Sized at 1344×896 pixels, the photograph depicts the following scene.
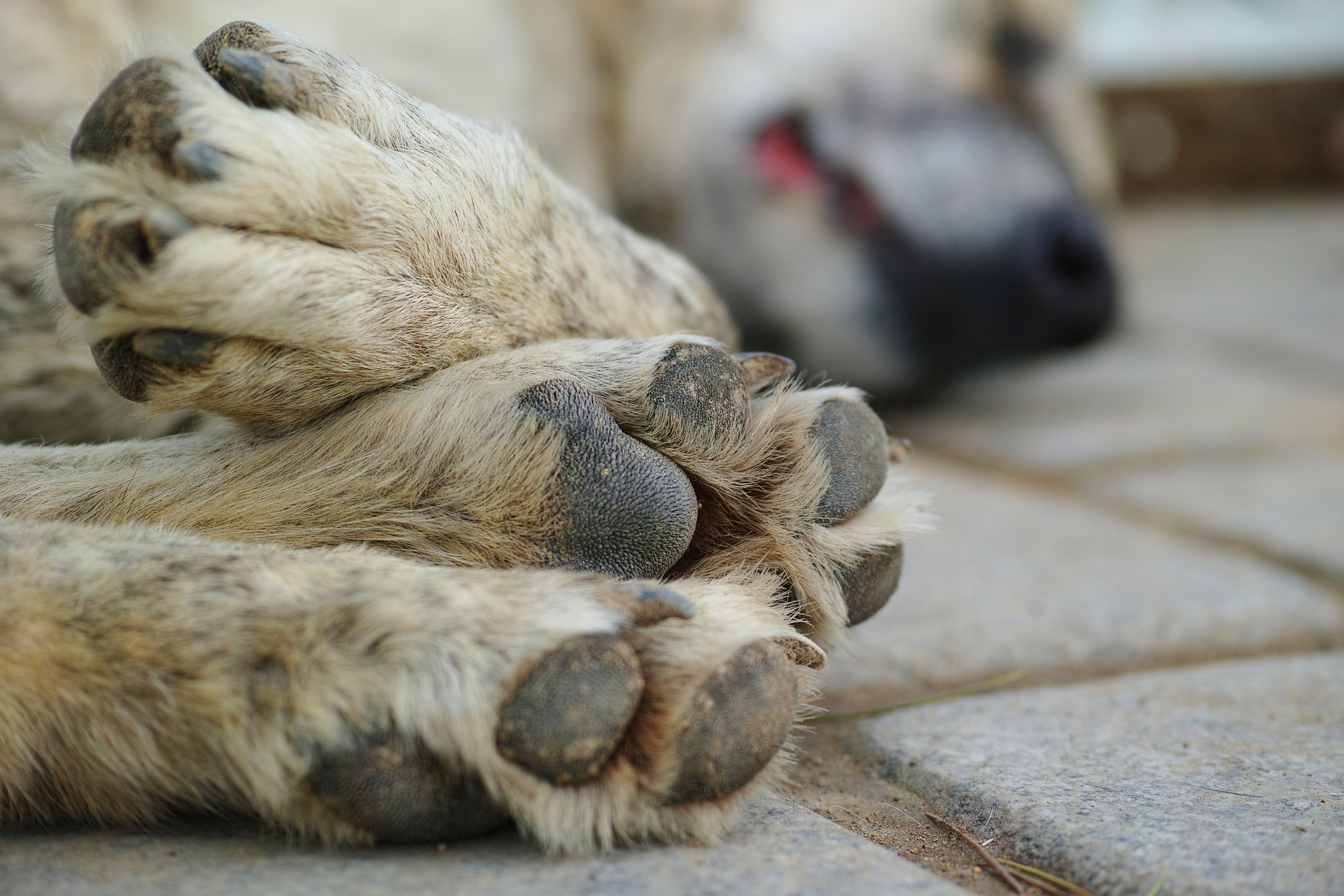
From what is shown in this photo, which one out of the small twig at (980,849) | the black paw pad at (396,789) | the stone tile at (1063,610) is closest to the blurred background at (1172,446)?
the stone tile at (1063,610)

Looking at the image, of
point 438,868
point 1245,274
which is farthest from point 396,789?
point 1245,274

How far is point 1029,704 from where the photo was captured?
96cm

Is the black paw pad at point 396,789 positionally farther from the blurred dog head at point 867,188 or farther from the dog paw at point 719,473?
the blurred dog head at point 867,188

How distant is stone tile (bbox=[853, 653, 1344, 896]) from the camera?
684 mm

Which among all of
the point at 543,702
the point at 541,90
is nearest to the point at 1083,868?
the point at 543,702

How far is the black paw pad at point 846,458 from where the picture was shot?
0.81 metres

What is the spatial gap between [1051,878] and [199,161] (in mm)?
622

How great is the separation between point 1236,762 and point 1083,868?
20cm

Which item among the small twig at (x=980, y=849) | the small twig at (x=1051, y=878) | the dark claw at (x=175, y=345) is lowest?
the small twig at (x=980, y=849)

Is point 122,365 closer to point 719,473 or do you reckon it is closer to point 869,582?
point 719,473

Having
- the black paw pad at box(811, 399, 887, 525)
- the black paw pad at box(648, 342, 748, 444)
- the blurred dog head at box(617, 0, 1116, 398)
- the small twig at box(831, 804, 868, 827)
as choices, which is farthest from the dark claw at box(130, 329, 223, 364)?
the blurred dog head at box(617, 0, 1116, 398)

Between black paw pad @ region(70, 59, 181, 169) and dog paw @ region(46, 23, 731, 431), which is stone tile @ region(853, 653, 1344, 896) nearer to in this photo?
dog paw @ region(46, 23, 731, 431)

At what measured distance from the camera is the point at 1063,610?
3.98 feet

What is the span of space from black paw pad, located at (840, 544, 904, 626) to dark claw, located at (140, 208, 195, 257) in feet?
1.52
